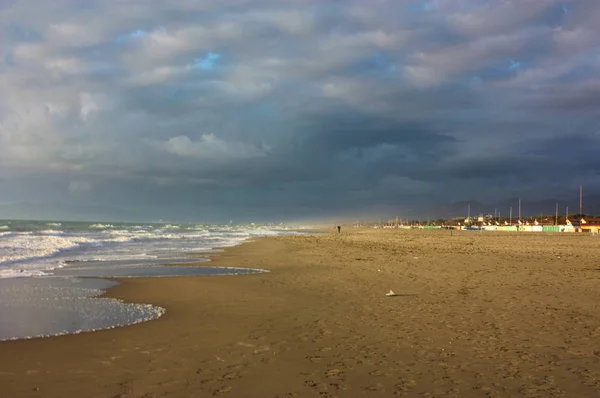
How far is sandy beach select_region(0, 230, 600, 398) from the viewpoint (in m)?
6.37

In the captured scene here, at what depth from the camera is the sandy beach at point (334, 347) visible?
637cm

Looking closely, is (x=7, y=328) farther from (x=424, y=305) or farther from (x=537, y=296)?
(x=537, y=296)

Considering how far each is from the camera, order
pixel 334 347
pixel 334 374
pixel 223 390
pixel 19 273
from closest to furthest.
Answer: pixel 223 390, pixel 334 374, pixel 334 347, pixel 19 273

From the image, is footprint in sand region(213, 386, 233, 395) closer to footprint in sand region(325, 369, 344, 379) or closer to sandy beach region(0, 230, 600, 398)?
sandy beach region(0, 230, 600, 398)

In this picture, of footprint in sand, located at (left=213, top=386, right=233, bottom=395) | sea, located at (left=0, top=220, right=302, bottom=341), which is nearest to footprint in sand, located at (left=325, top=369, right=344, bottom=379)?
footprint in sand, located at (left=213, top=386, right=233, bottom=395)

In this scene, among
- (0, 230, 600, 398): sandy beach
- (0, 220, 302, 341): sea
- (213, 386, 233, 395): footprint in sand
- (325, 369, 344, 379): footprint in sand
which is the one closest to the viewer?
(213, 386, 233, 395): footprint in sand

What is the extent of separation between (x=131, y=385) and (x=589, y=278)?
17.1m

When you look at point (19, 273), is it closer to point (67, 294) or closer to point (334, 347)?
point (67, 294)

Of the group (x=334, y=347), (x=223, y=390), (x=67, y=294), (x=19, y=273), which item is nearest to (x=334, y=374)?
(x=334, y=347)

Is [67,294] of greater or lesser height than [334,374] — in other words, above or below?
below

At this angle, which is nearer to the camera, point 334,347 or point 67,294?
point 334,347

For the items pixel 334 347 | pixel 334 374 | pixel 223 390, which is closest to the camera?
pixel 223 390

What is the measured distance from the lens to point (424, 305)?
12.3 metres

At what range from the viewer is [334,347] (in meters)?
8.34
